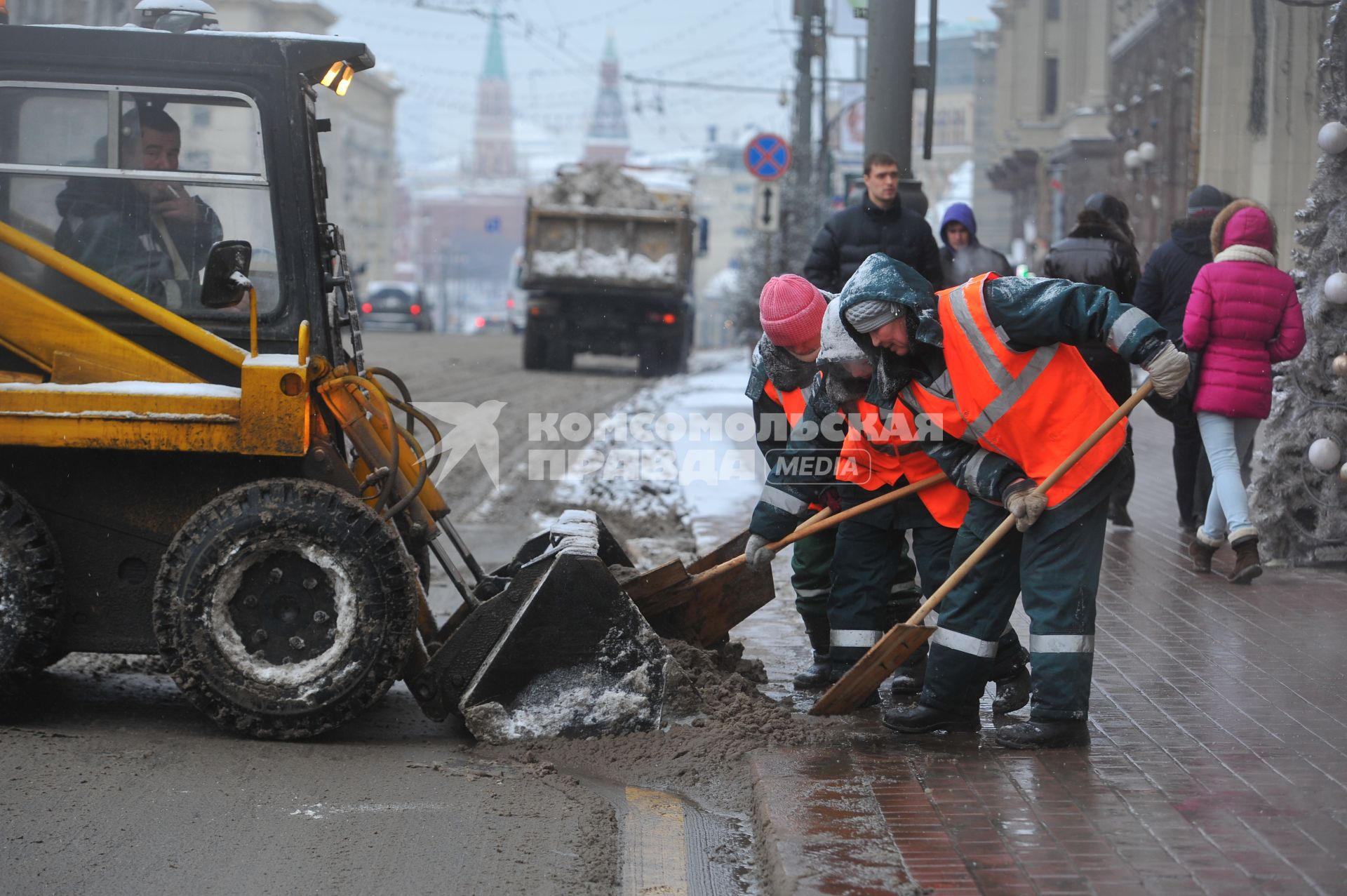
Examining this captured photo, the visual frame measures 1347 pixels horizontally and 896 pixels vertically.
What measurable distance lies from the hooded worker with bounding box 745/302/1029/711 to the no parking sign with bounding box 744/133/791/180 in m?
14.6

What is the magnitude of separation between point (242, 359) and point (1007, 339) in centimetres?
251

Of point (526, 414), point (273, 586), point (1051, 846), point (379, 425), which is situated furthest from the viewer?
point (526, 414)

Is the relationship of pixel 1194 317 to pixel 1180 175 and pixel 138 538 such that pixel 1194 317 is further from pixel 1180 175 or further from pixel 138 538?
pixel 1180 175

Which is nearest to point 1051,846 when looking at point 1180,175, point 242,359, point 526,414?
point 242,359

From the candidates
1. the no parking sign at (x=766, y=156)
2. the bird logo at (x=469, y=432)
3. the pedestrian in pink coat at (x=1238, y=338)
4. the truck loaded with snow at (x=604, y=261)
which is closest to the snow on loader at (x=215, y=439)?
the pedestrian in pink coat at (x=1238, y=338)

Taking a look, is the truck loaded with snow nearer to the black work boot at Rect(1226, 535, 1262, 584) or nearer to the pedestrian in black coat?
the pedestrian in black coat

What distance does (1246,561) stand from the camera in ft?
23.7

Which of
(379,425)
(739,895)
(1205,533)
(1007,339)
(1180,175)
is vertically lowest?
(739,895)

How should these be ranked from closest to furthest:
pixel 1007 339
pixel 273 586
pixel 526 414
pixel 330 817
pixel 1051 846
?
pixel 1051 846 < pixel 330 817 < pixel 1007 339 < pixel 273 586 < pixel 526 414

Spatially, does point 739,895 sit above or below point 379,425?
below

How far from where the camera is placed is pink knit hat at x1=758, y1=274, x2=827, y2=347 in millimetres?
5246

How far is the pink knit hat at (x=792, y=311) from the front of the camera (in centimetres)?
525

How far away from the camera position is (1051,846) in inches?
148

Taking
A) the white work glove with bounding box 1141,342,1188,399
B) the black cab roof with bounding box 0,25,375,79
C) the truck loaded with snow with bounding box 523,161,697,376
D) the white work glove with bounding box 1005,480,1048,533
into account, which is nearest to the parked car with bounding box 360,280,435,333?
the truck loaded with snow with bounding box 523,161,697,376
